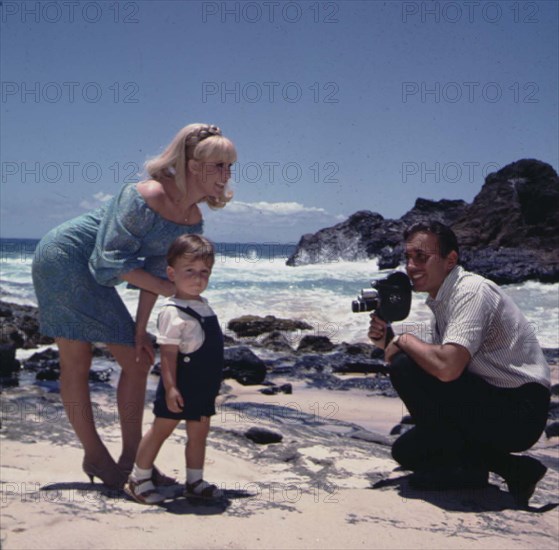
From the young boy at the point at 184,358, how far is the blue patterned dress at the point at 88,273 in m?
0.23

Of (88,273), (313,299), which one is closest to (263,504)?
(88,273)

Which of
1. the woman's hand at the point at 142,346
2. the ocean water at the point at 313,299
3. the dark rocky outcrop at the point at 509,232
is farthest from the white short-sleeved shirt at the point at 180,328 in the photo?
the dark rocky outcrop at the point at 509,232

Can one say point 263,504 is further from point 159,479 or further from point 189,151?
point 189,151

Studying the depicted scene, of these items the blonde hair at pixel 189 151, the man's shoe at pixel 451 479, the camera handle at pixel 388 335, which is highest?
the blonde hair at pixel 189 151

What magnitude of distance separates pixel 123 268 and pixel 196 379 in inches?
22.0

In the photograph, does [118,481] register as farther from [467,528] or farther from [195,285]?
[467,528]

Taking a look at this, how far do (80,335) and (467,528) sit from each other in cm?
179

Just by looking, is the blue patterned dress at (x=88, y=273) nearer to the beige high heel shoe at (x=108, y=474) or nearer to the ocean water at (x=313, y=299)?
the beige high heel shoe at (x=108, y=474)

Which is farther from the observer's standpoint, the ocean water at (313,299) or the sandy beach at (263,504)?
the ocean water at (313,299)

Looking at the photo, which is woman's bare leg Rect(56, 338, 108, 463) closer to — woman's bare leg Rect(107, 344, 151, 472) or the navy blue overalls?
woman's bare leg Rect(107, 344, 151, 472)

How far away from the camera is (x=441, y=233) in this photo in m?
3.13

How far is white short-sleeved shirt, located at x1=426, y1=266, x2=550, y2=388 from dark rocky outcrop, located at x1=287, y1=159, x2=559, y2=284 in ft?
68.1

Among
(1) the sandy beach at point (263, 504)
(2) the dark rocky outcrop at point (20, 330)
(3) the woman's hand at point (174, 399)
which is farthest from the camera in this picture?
(2) the dark rocky outcrop at point (20, 330)

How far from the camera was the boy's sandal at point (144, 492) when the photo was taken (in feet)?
9.55
